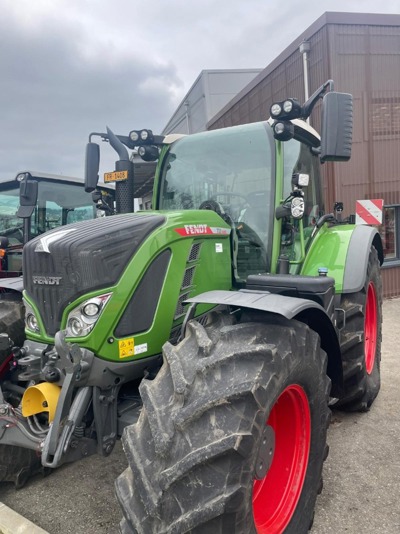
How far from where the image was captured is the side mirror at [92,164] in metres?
3.54

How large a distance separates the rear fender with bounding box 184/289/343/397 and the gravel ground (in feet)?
1.79

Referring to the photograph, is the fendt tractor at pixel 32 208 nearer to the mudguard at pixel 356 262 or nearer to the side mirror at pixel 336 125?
the mudguard at pixel 356 262

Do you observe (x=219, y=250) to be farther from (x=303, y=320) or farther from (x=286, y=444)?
(x=286, y=444)

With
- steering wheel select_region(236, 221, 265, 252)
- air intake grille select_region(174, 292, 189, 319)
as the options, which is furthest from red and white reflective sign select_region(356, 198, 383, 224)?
air intake grille select_region(174, 292, 189, 319)

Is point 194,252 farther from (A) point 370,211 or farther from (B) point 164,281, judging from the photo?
(A) point 370,211

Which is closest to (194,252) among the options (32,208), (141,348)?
(141,348)

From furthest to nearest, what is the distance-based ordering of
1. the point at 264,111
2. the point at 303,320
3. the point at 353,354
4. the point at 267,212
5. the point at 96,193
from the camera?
1. the point at 264,111
2. the point at 96,193
3. the point at 353,354
4. the point at 267,212
5. the point at 303,320

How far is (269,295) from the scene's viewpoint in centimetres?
227

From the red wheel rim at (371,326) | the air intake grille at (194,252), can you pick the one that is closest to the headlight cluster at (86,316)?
the air intake grille at (194,252)

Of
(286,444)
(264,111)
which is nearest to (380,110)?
(264,111)

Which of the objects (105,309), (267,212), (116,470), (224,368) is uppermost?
(267,212)

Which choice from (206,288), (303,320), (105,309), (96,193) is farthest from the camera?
(96,193)

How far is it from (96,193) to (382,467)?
297 cm

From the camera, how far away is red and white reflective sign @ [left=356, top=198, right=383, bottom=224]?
7012 millimetres
